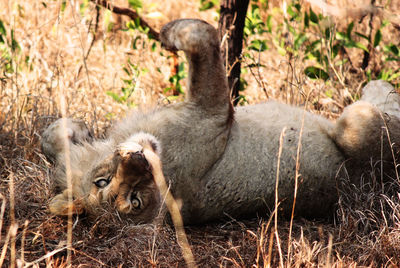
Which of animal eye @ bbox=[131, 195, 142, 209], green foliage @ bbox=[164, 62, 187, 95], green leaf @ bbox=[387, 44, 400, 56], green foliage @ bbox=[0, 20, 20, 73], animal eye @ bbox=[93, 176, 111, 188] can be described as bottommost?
animal eye @ bbox=[131, 195, 142, 209]

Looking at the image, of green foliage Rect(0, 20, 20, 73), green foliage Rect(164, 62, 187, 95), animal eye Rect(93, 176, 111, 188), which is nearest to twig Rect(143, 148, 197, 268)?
animal eye Rect(93, 176, 111, 188)

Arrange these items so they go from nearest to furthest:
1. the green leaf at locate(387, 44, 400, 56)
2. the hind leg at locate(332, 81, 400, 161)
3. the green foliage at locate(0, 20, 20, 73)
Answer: the hind leg at locate(332, 81, 400, 161)
the green foliage at locate(0, 20, 20, 73)
the green leaf at locate(387, 44, 400, 56)

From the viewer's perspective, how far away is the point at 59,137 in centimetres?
381

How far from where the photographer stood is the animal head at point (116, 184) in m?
3.05

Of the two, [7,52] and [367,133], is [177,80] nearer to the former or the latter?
[7,52]

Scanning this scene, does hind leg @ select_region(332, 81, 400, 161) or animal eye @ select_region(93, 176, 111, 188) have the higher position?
hind leg @ select_region(332, 81, 400, 161)

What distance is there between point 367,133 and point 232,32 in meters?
1.55

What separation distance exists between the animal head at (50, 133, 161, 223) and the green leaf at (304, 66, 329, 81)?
85.2 inches

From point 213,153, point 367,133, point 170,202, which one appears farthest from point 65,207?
point 367,133

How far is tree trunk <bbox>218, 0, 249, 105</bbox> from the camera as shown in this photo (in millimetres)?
4566

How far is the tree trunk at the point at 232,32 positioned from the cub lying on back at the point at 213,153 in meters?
0.96

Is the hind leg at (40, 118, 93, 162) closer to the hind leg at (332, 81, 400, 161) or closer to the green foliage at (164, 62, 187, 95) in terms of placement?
the green foliage at (164, 62, 187, 95)

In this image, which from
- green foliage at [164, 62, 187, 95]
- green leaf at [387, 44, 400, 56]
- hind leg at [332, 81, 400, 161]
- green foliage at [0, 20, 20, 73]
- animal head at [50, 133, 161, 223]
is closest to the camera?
animal head at [50, 133, 161, 223]

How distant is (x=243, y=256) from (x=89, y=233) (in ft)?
2.89
